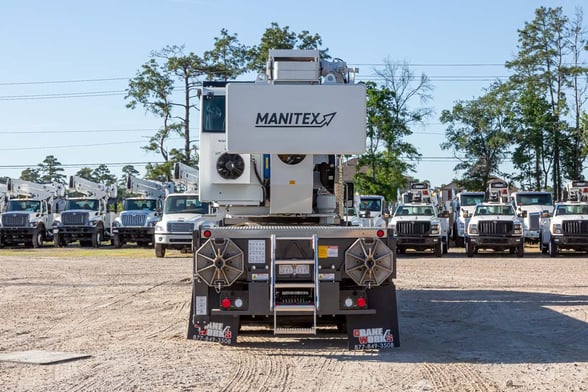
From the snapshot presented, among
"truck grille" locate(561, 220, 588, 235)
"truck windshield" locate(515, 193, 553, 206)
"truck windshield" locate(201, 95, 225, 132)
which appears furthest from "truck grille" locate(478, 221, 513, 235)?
"truck windshield" locate(201, 95, 225, 132)

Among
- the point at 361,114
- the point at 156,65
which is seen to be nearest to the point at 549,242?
the point at 361,114

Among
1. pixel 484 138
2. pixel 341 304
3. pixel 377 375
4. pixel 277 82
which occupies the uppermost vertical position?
pixel 484 138

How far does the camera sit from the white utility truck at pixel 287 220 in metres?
9.89

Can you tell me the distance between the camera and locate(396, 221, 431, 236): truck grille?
3088 cm

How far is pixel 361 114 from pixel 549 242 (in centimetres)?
2316

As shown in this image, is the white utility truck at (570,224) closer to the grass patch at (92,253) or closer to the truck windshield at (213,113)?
the grass patch at (92,253)

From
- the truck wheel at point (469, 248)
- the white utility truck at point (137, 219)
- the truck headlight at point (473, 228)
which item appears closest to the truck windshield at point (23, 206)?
the white utility truck at point (137, 219)

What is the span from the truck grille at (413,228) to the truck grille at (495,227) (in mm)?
1940

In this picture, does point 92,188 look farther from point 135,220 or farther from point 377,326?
point 377,326

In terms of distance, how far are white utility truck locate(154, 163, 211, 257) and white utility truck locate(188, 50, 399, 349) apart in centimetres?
1716

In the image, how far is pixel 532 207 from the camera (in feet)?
121

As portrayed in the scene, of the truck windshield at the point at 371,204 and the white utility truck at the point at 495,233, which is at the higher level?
the truck windshield at the point at 371,204

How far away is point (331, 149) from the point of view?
1079 cm

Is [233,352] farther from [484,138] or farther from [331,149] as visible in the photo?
[484,138]
